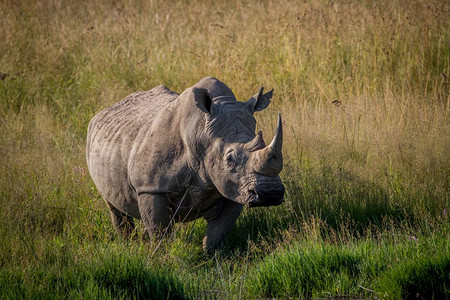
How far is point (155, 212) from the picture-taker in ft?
18.7

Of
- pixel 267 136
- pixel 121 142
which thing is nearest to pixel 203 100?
pixel 121 142

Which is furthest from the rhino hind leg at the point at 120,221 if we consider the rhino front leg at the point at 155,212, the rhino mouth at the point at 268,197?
the rhino mouth at the point at 268,197

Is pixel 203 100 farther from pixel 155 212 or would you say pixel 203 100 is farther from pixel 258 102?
pixel 155 212

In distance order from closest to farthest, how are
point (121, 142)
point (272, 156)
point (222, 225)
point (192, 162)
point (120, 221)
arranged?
point (272, 156)
point (192, 162)
point (222, 225)
point (121, 142)
point (120, 221)

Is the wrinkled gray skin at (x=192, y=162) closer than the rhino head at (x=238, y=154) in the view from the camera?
No

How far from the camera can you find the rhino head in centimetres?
502

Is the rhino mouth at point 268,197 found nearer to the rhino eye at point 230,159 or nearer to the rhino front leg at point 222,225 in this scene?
the rhino eye at point 230,159

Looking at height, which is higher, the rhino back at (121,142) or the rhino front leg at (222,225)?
the rhino back at (121,142)

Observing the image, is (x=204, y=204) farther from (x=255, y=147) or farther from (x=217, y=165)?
(x=255, y=147)

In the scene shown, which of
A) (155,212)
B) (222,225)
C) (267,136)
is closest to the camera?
(155,212)

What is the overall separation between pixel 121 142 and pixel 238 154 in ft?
4.49

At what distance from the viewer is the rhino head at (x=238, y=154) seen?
16.5ft

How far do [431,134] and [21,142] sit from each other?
4960 mm

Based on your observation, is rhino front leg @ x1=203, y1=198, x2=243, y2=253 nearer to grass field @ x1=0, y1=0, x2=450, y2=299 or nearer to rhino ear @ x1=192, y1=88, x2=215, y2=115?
grass field @ x1=0, y1=0, x2=450, y2=299
